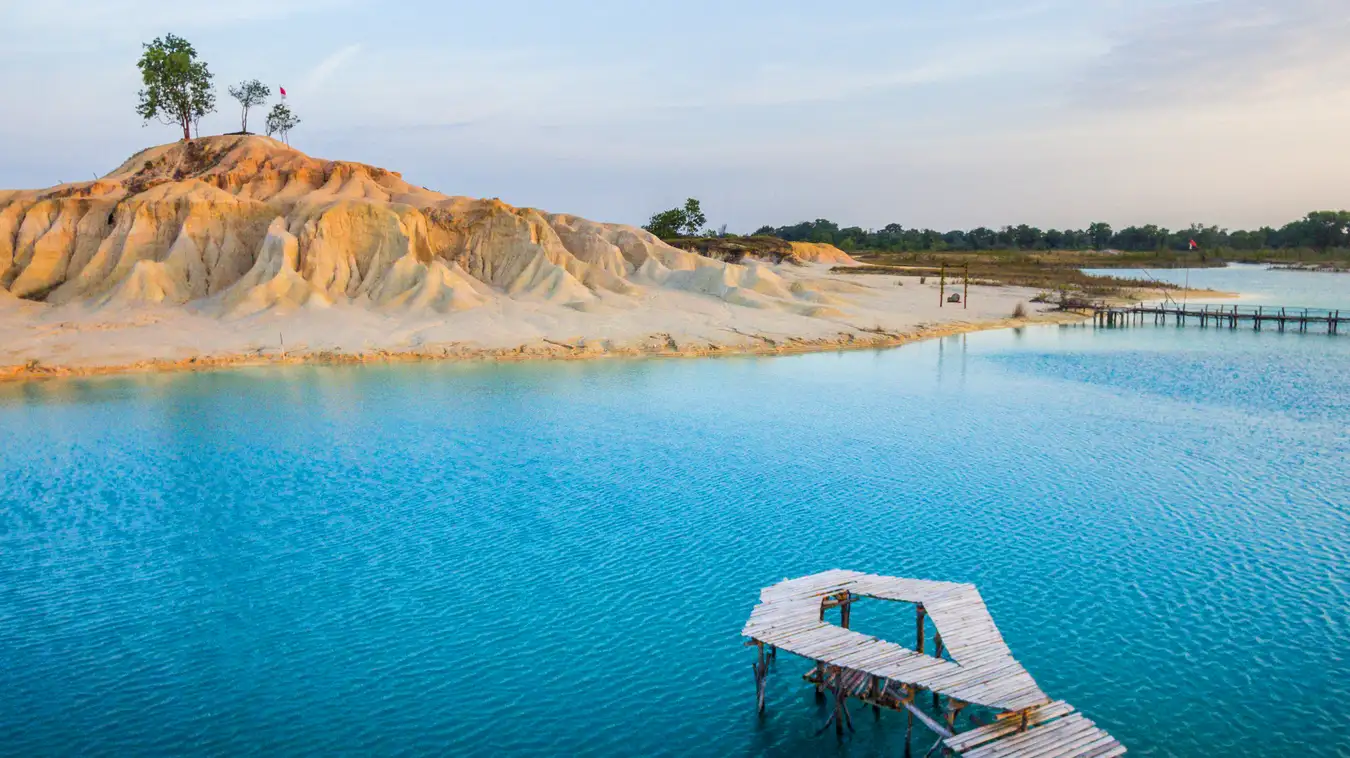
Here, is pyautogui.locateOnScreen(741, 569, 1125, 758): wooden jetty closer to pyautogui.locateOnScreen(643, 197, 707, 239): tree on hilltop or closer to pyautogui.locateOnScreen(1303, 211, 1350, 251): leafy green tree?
pyautogui.locateOnScreen(643, 197, 707, 239): tree on hilltop

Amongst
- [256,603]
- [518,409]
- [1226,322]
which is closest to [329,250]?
[518,409]

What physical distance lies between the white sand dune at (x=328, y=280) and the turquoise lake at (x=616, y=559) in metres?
13.3

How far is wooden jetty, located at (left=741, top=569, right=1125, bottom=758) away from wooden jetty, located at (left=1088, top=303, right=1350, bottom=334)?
64.9 meters

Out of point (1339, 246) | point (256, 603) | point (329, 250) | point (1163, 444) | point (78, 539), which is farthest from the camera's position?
point (1339, 246)

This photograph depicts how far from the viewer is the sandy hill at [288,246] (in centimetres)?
5734

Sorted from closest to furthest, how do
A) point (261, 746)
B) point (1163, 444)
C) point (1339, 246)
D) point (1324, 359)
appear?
point (261, 746), point (1163, 444), point (1324, 359), point (1339, 246)

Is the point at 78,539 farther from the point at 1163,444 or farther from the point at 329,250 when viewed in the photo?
the point at 329,250

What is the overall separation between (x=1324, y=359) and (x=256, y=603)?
55.9 metres

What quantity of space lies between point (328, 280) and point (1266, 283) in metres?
119

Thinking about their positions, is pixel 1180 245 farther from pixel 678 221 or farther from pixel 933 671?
pixel 933 671

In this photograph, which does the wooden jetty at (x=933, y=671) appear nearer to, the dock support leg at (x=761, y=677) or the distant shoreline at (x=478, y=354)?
the dock support leg at (x=761, y=677)

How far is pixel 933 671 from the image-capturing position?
1327 centimetres

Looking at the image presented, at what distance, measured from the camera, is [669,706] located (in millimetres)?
14719

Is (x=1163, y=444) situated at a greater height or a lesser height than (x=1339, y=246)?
lesser
